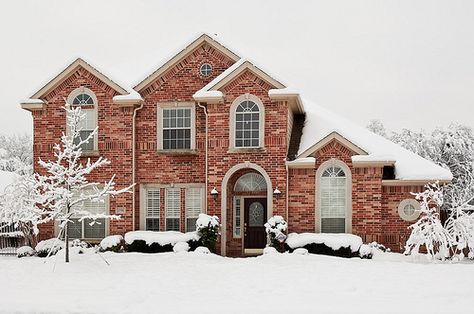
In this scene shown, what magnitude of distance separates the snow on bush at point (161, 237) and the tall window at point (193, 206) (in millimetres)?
825

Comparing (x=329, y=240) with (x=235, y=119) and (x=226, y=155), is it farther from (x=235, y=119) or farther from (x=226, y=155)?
(x=235, y=119)

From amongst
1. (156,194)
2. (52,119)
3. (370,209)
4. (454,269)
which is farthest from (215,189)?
(454,269)

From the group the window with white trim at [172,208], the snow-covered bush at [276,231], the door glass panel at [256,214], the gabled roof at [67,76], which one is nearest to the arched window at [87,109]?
the gabled roof at [67,76]

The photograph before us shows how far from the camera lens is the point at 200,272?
1614cm

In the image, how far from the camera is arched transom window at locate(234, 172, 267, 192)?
2092 cm

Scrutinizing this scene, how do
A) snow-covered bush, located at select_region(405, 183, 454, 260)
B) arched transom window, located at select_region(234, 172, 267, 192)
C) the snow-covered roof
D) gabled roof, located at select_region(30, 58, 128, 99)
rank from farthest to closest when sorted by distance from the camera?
gabled roof, located at select_region(30, 58, 128, 99) → arched transom window, located at select_region(234, 172, 267, 192) → the snow-covered roof → snow-covered bush, located at select_region(405, 183, 454, 260)

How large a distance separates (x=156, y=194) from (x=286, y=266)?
272 inches

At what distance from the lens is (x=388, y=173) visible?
20.9 metres

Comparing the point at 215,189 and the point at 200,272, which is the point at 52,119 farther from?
the point at 200,272

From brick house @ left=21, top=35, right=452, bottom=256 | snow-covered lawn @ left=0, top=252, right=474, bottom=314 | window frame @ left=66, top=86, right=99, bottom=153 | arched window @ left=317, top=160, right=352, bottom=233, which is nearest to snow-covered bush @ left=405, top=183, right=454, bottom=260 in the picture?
snow-covered lawn @ left=0, top=252, right=474, bottom=314

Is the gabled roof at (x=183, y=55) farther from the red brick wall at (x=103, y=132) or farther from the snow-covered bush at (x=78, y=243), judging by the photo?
the snow-covered bush at (x=78, y=243)

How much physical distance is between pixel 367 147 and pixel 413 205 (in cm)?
276

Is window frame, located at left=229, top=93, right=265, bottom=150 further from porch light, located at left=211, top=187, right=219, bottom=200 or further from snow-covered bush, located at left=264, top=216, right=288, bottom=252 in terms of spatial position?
snow-covered bush, located at left=264, top=216, right=288, bottom=252

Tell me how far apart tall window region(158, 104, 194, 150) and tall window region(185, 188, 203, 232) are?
177 centimetres
